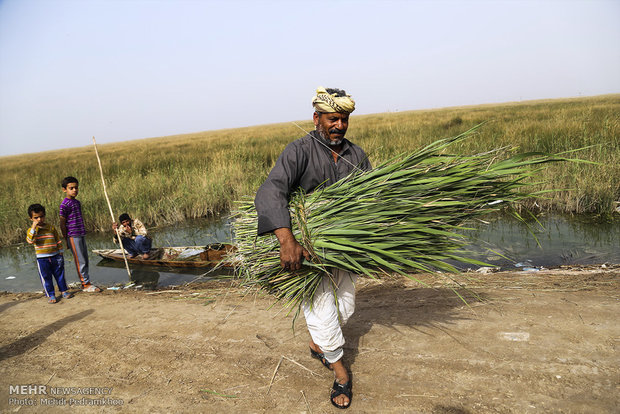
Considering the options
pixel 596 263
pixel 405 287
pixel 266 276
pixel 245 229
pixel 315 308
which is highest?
pixel 245 229

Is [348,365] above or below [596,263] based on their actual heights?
above

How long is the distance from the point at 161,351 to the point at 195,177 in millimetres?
7002

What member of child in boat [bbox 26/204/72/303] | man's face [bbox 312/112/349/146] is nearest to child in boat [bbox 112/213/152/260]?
child in boat [bbox 26/204/72/303]

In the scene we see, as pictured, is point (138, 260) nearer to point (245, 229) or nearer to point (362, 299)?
point (362, 299)

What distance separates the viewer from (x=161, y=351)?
280 centimetres

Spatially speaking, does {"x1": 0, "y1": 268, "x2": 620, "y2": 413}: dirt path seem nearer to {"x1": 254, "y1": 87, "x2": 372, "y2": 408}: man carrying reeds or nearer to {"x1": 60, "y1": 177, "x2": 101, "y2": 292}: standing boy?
{"x1": 254, "y1": 87, "x2": 372, "y2": 408}: man carrying reeds

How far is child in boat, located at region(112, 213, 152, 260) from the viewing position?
6195mm

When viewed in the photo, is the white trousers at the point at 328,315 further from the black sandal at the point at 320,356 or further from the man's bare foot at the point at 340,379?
the black sandal at the point at 320,356

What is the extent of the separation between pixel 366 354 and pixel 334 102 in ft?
5.19

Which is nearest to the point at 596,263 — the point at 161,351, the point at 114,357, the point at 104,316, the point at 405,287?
the point at 405,287

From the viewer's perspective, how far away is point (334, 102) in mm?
1985

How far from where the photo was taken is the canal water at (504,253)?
4898 millimetres

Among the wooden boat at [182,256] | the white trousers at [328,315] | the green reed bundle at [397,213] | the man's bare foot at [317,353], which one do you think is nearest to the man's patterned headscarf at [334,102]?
the green reed bundle at [397,213]

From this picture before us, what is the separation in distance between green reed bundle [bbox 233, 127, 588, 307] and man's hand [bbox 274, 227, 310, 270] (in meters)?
0.07
